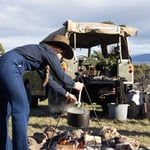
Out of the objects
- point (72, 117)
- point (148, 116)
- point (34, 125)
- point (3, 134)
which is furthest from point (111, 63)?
point (3, 134)

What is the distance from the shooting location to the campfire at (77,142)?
247 inches

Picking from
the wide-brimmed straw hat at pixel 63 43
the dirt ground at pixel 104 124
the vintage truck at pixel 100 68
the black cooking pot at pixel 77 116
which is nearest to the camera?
the wide-brimmed straw hat at pixel 63 43

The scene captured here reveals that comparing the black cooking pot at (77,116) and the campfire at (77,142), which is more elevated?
the black cooking pot at (77,116)

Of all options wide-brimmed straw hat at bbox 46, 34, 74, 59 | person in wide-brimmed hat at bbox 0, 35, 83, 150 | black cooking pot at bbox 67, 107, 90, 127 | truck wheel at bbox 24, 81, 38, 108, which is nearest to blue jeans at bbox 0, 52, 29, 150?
person in wide-brimmed hat at bbox 0, 35, 83, 150

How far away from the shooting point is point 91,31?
10.9m

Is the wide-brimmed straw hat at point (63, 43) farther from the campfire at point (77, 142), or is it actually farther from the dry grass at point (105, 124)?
the dry grass at point (105, 124)

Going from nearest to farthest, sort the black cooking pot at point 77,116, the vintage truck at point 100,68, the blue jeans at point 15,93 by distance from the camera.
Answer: the blue jeans at point 15,93, the black cooking pot at point 77,116, the vintage truck at point 100,68

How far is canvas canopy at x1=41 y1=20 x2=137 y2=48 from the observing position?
10750 millimetres

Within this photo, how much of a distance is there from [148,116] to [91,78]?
1.59 m

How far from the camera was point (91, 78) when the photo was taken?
35.4 ft

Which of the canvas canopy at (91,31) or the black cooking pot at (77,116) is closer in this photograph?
the black cooking pot at (77,116)

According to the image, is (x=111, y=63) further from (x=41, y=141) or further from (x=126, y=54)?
(x=41, y=141)

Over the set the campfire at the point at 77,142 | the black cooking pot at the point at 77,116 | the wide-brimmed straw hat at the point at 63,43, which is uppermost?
the wide-brimmed straw hat at the point at 63,43

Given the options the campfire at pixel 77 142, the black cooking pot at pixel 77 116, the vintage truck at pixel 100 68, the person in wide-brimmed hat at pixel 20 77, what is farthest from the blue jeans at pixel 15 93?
the vintage truck at pixel 100 68
